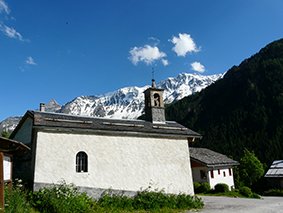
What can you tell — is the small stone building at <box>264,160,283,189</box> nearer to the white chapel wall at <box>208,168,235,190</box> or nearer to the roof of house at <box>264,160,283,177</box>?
the roof of house at <box>264,160,283,177</box>

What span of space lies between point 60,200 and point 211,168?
2705 centimetres

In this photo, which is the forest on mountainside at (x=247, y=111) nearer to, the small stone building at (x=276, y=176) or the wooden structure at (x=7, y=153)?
the small stone building at (x=276, y=176)

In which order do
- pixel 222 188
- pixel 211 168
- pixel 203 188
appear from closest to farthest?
pixel 222 188 → pixel 203 188 → pixel 211 168

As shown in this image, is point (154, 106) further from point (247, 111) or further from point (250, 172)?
point (247, 111)

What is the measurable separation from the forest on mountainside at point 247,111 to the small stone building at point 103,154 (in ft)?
157

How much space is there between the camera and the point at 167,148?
21.3 meters

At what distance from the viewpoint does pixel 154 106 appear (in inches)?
948

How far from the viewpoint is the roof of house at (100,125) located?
1777cm

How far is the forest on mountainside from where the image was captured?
7144 cm

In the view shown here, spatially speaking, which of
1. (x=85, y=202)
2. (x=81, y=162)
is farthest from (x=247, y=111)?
(x=85, y=202)

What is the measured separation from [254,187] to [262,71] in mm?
55384

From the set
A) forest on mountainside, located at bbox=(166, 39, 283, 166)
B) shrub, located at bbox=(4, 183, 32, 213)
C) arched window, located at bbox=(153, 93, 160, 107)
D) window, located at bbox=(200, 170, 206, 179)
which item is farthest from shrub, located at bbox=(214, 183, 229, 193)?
forest on mountainside, located at bbox=(166, 39, 283, 166)

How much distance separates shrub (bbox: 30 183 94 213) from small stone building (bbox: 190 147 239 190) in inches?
963

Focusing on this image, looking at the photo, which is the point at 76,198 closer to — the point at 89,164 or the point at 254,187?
the point at 89,164
